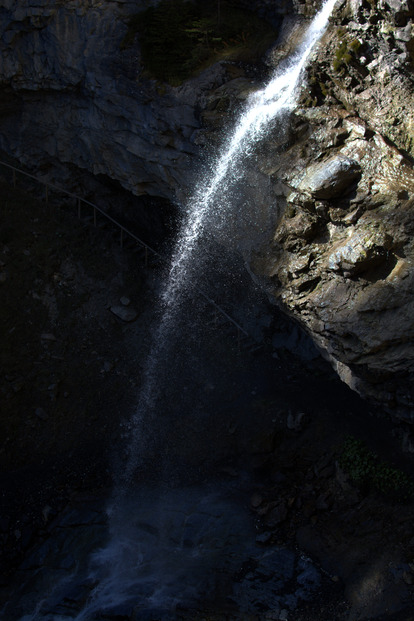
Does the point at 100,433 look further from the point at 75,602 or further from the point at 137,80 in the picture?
the point at 137,80

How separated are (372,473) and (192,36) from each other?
1026 centimetres

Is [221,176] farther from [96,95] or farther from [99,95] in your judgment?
[96,95]

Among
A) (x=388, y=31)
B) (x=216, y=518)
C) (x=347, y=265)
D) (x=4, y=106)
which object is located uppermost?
(x=388, y=31)

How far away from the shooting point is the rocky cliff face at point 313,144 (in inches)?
344

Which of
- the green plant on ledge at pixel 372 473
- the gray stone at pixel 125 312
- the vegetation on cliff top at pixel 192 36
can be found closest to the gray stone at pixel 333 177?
the vegetation on cliff top at pixel 192 36

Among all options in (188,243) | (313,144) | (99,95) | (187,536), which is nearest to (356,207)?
(313,144)

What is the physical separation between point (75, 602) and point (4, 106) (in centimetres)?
1246

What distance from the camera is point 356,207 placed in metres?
9.16

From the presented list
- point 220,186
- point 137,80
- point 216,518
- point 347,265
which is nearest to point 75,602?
point 216,518

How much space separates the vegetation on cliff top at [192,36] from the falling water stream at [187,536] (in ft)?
5.10

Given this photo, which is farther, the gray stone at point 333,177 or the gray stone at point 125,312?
the gray stone at point 125,312

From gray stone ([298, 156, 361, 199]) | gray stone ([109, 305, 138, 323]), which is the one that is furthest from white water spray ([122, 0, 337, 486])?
gray stone ([298, 156, 361, 199])

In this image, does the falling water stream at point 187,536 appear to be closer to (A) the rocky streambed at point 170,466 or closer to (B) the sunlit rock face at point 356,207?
(A) the rocky streambed at point 170,466

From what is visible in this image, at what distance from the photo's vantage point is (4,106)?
49.2 ft
